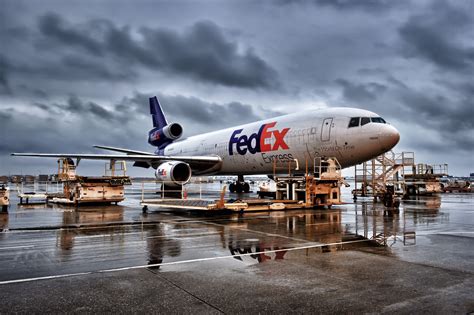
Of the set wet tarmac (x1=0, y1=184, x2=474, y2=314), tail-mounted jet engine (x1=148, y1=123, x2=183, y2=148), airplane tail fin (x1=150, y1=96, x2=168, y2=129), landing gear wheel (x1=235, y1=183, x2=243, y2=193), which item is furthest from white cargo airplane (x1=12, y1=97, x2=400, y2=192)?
wet tarmac (x1=0, y1=184, x2=474, y2=314)

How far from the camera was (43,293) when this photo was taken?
150 inches

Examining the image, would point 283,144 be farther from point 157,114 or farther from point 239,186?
point 157,114

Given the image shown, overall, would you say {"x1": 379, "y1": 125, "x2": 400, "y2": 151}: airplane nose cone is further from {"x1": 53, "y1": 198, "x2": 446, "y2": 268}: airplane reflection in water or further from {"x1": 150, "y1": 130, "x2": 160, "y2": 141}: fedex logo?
{"x1": 150, "y1": 130, "x2": 160, "y2": 141}: fedex logo

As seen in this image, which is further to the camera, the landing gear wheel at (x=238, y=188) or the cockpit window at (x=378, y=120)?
the landing gear wheel at (x=238, y=188)

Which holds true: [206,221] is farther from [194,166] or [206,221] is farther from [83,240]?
[194,166]

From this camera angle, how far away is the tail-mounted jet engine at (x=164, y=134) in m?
30.6

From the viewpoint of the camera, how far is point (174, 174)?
1977 cm

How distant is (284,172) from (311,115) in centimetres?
377

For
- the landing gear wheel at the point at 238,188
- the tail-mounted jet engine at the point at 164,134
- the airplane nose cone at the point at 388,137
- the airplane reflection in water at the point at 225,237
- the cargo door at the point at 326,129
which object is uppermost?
the tail-mounted jet engine at the point at 164,134

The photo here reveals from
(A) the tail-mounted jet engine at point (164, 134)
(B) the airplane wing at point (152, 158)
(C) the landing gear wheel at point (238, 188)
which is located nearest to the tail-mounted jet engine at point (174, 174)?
(B) the airplane wing at point (152, 158)

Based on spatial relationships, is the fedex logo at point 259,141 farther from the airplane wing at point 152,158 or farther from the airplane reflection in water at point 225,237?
the airplane reflection in water at point 225,237

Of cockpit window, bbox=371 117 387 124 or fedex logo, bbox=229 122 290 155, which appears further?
fedex logo, bbox=229 122 290 155

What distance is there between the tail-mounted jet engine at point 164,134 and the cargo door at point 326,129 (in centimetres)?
1675

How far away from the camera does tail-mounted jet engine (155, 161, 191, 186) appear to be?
1947cm
